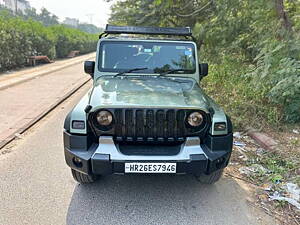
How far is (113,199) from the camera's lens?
318cm

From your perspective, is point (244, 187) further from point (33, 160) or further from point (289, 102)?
point (33, 160)

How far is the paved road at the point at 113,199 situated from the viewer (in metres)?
2.84

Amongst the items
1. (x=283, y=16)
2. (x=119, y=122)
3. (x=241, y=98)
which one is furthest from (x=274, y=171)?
(x=283, y=16)

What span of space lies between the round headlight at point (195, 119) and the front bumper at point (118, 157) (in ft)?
0.53

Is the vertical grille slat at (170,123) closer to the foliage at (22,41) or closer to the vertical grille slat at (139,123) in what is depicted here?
the vertical grille slat at (139,123)

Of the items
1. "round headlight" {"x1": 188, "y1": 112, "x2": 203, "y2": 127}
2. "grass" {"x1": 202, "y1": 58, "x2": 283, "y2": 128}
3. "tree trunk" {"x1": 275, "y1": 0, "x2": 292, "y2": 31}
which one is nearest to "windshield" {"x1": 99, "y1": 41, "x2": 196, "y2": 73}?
"round headlight" {"x1": 188, "y1": 112, "x2": 203, "y2": 127}

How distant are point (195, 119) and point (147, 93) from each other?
677 millimetres

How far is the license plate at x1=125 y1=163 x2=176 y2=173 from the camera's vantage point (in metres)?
2.81

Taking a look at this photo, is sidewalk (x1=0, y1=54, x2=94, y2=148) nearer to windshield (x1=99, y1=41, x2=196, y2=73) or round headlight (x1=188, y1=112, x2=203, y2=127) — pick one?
windshield (x1=99, y1=41, x2=196, y2=73)

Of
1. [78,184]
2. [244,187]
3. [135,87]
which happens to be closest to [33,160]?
[78,184]

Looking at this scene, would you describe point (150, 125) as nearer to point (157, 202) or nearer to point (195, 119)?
point (195, 119)

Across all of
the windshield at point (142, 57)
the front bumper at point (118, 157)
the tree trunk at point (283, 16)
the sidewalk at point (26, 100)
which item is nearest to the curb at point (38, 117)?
the sidewalk at point (26, 100)

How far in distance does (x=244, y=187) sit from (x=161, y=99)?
1595 mm

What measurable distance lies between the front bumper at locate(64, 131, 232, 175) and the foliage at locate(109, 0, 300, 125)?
260 cm
